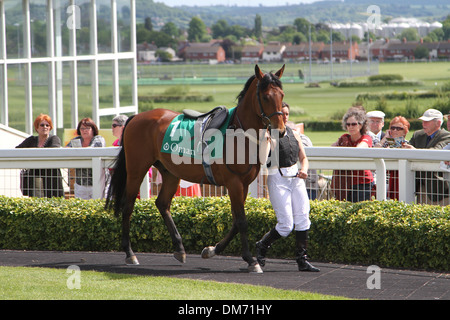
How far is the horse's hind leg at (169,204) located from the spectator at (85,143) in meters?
1.29

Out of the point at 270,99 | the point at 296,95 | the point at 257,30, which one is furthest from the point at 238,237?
the point at 257,30

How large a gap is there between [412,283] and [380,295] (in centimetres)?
49

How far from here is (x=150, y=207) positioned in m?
6.75

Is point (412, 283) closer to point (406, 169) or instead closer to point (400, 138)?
point (406, 169)

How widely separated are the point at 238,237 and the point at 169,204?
0.72 meters

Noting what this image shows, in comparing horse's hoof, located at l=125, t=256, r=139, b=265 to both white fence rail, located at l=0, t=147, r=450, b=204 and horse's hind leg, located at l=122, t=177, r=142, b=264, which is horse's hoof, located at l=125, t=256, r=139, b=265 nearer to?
horse's hind leg, located at l=122, t=177, r=142, b=264

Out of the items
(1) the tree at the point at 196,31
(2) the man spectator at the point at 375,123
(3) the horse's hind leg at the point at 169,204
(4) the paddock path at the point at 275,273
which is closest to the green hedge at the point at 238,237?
(4) the paddock path at the point at 275,273

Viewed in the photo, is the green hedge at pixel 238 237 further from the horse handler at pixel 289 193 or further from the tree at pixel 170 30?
the tree at pixel 170 30

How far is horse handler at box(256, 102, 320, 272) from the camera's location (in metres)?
5.70

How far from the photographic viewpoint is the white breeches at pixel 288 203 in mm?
5695

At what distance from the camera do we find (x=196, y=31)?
6545 inches

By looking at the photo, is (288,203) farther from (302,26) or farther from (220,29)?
(220,29)
